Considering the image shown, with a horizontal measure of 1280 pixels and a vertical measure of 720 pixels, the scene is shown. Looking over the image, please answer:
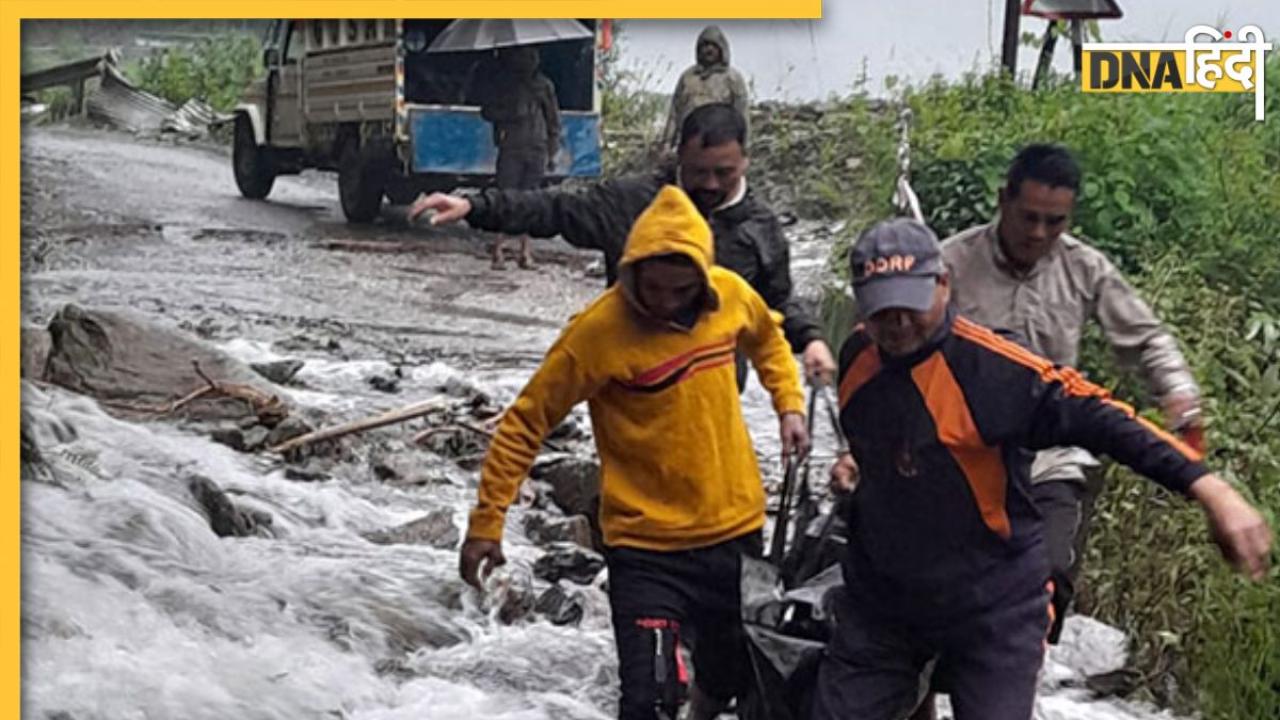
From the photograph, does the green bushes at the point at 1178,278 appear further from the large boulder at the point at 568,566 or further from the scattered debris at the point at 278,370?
the scattered debris at the point at 278,370

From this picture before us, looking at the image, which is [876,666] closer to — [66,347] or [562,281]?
[66,347]

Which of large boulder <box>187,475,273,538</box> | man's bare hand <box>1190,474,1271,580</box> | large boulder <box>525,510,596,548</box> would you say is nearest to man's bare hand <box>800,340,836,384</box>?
man's bare hand <box>1190,474,1271,580</box>

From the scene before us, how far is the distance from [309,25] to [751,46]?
1967 mm

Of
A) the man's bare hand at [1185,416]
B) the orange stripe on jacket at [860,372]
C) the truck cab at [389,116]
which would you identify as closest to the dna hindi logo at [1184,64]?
the truck cab at [389,116]

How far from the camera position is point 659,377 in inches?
150

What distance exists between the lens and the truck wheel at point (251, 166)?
9.42 metres

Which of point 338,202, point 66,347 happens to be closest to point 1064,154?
point 66,347

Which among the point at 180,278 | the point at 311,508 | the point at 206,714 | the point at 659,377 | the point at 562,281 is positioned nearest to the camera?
the point at 659,377

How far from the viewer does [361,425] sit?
7.33 metres

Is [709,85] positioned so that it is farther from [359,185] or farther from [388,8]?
[388,8]

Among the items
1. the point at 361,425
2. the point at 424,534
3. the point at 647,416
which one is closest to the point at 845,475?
the point at 647,416

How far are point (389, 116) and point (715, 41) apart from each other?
7.20 ft

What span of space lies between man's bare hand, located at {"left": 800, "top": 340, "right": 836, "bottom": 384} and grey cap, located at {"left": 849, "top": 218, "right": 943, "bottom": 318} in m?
0.92

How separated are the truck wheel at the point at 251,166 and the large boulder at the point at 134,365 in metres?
1.92
